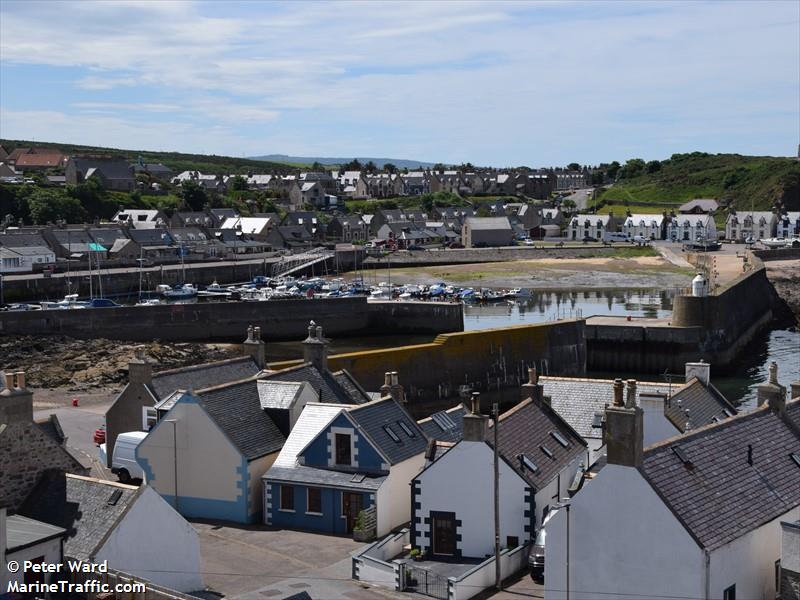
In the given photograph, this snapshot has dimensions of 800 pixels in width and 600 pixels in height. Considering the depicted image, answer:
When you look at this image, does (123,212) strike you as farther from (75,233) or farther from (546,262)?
(546,262)

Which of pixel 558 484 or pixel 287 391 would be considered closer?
pixel 558 484

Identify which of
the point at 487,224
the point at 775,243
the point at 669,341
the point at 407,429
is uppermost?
the point at 407,429

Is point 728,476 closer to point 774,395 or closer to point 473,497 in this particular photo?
point 774,395

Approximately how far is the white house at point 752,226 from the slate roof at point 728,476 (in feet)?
441

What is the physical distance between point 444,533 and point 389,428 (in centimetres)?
417

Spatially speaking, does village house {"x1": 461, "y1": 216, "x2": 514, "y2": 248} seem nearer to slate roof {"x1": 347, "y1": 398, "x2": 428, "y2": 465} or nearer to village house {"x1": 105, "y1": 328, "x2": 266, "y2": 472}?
village house {"x1": 105, "y1": 328, "x2": 266, "y2": 472}

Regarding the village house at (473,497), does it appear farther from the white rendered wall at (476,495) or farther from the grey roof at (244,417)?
the grey roof at (244,417)

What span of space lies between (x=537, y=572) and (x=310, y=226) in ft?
389

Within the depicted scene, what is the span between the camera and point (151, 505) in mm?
18656

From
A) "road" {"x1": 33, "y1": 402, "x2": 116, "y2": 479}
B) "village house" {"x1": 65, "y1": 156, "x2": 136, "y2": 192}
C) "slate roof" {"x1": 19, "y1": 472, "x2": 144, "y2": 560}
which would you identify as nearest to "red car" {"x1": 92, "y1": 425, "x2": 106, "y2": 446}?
"road" {"x1": 33, "y1": 402, "x2": 116, "y2": 479}

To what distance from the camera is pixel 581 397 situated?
28875 millimetres

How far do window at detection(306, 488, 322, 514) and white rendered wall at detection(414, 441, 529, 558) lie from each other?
12.2ft

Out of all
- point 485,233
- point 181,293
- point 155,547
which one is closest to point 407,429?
point 155,547

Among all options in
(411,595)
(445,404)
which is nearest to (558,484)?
(411,595)
